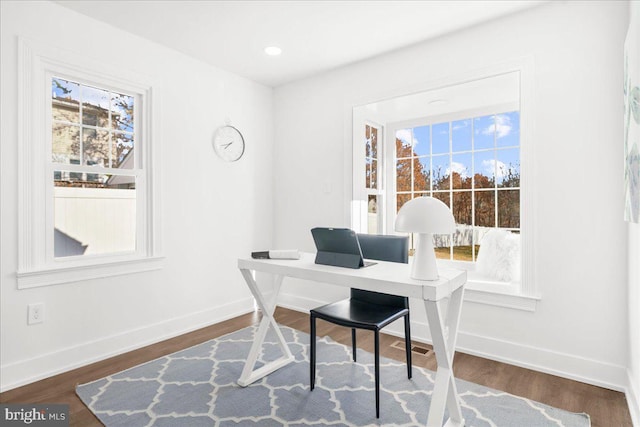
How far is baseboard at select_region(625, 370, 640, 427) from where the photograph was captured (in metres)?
1.84

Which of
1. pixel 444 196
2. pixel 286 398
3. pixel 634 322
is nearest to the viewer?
pixel 634 322

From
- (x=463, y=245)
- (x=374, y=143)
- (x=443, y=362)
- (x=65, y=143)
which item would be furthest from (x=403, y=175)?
(x=65, y=143)

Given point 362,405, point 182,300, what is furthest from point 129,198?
point 362,405

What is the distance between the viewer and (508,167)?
3303 millimetres

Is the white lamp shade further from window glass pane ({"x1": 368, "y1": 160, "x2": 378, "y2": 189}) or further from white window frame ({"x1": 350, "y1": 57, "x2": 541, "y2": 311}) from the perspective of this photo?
window glass pane ({"x1": 368, "y1": 160, "x2": 378, "y2": 189})

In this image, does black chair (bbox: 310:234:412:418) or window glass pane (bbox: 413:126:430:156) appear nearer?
black chair (bbox: 310:234:412:418)

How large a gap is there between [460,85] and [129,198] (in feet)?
9.39

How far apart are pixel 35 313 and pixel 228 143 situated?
211 centimetres

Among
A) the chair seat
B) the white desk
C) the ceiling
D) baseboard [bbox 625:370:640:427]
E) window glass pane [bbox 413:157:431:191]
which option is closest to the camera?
the white desk

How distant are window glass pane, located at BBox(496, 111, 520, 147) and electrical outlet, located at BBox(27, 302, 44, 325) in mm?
3872

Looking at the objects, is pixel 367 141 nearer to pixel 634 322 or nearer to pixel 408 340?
pixel 408 340

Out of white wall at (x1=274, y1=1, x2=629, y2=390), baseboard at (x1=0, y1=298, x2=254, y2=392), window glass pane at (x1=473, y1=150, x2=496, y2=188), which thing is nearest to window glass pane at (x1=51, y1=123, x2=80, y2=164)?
baseboard at (x1=0, y1=298, x2=254, y2=392)

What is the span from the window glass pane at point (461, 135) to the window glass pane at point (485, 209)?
0.48 metres

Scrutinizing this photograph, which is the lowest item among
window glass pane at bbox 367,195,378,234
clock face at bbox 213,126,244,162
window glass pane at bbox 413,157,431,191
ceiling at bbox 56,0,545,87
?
window glass pane at bbox 367,195,378,234
